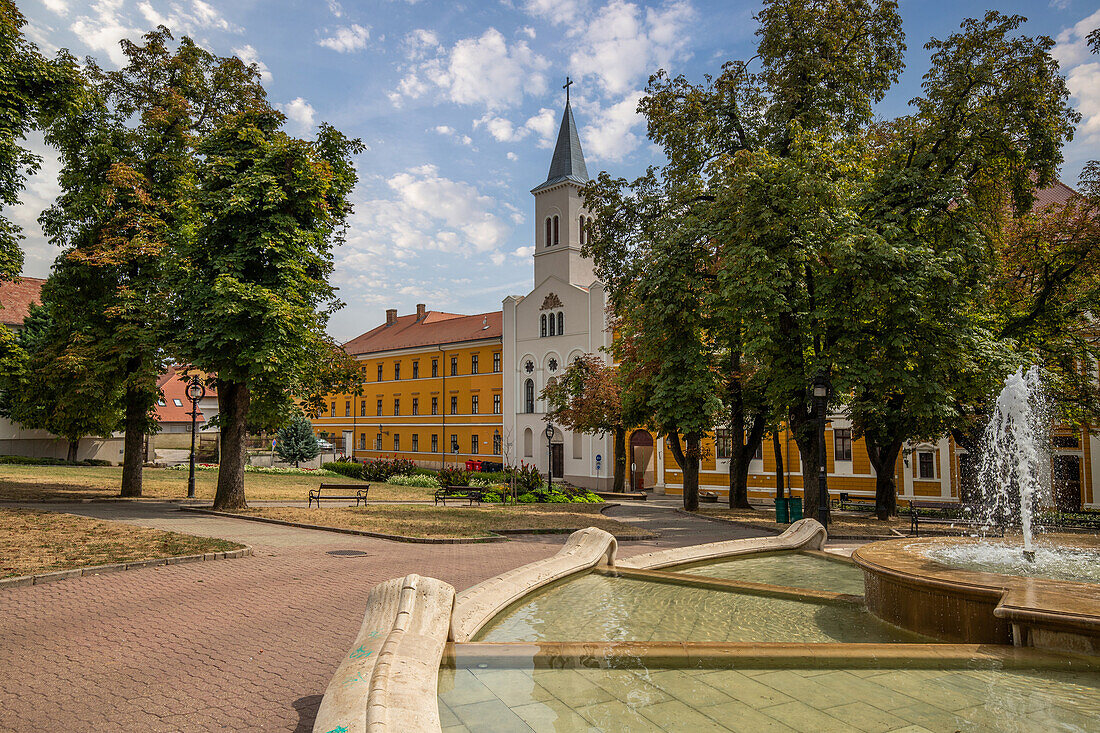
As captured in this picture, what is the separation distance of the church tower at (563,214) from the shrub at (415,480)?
19289 millimetres

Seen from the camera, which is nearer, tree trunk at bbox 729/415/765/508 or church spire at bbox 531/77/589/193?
tree trunk at bbox 729/415/765/508

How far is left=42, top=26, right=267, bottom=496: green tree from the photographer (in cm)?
2094

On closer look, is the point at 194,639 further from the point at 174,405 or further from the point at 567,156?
the point at 174,405

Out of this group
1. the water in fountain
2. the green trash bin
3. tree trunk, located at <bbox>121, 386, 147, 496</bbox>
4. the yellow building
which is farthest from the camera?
the yellow building

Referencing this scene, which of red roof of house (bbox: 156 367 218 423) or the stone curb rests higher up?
red roof of house (bbox: 156 367 218 423)

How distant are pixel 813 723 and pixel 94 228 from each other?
988 inches

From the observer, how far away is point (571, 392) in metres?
33.1

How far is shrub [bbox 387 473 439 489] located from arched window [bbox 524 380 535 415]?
13.9m

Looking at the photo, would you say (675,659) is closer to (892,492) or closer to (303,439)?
(892,492)

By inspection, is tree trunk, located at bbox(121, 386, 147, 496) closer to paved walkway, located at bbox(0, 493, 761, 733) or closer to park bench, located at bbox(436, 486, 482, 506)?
park bench, located at bbox(436, 486, 482, 506)

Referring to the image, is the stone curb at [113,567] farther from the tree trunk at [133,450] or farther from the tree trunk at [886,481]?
the tree trunk at [886,481]

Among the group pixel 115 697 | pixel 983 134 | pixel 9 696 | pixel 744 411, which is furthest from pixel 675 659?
pixel 744 411

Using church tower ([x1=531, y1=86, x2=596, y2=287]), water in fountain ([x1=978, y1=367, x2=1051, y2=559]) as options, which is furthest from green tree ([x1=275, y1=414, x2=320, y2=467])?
water in fountain ([x1=978, y1=367, x2=1051, y2=559])

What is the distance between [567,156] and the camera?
2106 inches
